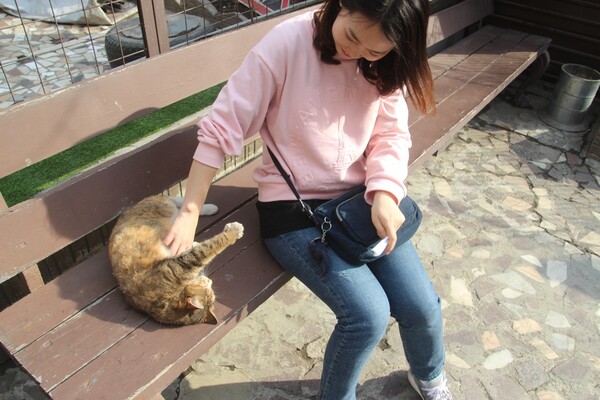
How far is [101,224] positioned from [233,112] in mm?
836

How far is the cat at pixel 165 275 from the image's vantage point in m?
1.87

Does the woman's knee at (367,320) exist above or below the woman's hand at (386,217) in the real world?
below

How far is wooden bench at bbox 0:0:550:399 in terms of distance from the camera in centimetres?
173

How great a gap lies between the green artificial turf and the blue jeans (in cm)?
226

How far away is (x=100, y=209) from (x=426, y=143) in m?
1.97

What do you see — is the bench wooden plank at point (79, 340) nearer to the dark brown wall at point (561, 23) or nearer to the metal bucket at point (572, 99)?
the metal bucket at point (572, 99)

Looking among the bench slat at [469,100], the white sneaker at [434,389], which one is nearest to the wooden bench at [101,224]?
the white sneaker at [434,389]

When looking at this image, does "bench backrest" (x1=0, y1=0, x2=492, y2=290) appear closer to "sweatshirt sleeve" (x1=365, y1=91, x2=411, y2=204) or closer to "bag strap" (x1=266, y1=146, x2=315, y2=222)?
"bag strap" (x1=266, y1=146, x2=315, y2=222)

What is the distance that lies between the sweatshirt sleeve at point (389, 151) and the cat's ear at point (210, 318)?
30.4 inches

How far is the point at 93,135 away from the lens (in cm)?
219

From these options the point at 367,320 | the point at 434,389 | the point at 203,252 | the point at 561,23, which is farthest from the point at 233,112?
the point at 561,23

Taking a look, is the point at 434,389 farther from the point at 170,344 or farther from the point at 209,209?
the point at 209,209

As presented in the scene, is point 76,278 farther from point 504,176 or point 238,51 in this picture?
point 504,176

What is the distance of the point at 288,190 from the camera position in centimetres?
209
